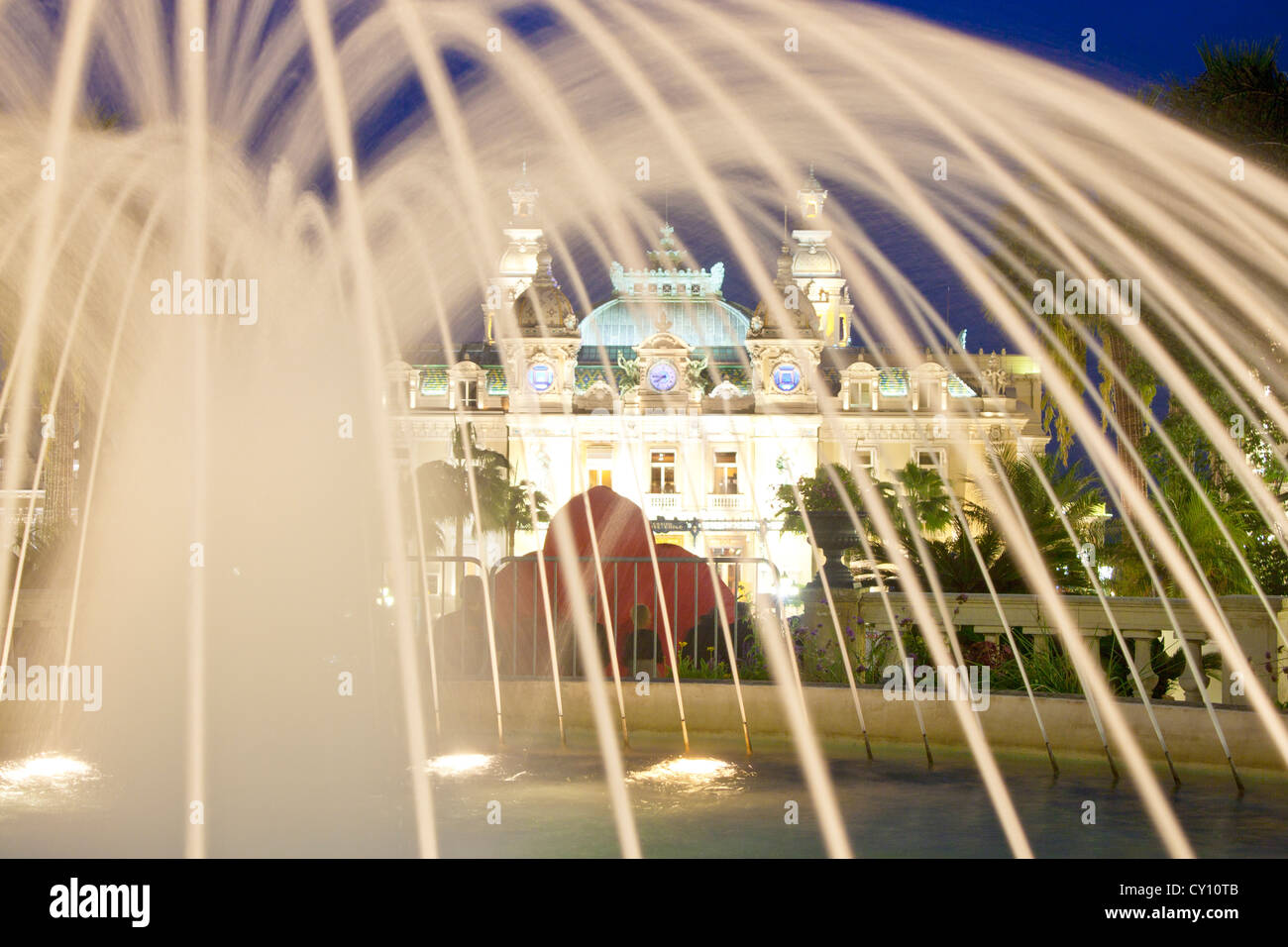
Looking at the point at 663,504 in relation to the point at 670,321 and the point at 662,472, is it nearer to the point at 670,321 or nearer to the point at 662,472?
the point at 662,472

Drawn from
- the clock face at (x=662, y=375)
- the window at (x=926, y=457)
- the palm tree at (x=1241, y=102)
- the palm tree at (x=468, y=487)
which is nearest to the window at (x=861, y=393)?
the window at (x=926, y=457)

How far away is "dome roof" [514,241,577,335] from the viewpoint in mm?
72938

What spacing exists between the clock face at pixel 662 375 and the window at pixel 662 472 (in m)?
3.45

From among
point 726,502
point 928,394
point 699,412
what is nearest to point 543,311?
point 699,412

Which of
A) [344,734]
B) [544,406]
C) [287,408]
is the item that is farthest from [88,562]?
[544,406]

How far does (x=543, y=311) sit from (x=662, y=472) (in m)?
11.4

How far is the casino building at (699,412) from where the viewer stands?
227ft

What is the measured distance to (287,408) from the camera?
12688 mm

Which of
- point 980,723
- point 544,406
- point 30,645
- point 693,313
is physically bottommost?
point 980,723

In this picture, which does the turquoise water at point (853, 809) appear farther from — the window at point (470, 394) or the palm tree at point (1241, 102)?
the window at point (470, 394)

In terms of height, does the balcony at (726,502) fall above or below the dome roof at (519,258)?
below
